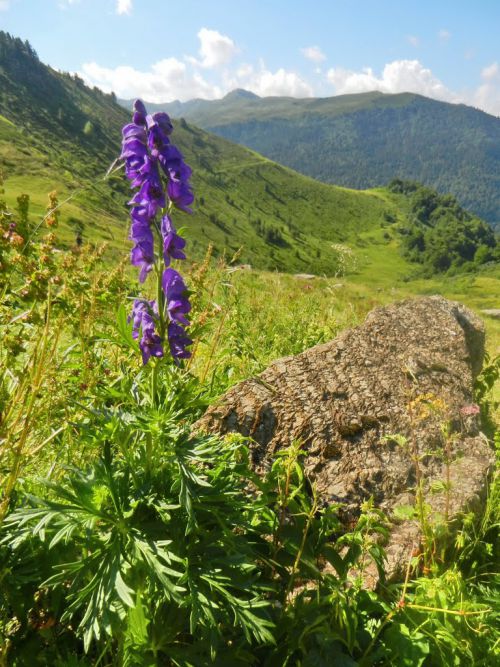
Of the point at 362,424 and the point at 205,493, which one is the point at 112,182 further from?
the point at 205,493

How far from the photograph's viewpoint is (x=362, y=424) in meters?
4.17

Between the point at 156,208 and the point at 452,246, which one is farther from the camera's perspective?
the point at 452,246

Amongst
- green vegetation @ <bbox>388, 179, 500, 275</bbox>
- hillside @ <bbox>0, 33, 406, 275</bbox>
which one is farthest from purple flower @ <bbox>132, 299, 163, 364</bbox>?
green vegetation @ <bbox>388, 179, 500, 275</bbox>

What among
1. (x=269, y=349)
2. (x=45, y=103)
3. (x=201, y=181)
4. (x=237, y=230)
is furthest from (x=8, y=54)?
(x=269, y=349)

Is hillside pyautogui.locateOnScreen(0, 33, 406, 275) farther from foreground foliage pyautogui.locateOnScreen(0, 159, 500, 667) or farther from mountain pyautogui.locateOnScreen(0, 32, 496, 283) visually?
foreground foliage pyautogui.locateOnScreen(0, 159, 500, 667)

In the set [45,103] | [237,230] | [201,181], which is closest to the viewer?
[237,230]

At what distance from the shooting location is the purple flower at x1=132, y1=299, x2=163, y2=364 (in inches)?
99.9

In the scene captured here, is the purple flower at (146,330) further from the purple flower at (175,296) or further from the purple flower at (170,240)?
the purple flower at (170,240)

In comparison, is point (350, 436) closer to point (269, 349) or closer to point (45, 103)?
point (269, 349)

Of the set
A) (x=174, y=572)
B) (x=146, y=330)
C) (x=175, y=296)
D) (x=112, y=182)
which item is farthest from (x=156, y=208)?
(x=112, y=182)

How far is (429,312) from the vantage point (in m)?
6.71

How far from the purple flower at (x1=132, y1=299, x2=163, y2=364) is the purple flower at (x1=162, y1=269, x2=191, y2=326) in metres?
0.10

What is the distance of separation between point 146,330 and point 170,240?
513mm

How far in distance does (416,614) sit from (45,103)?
8245 inches
